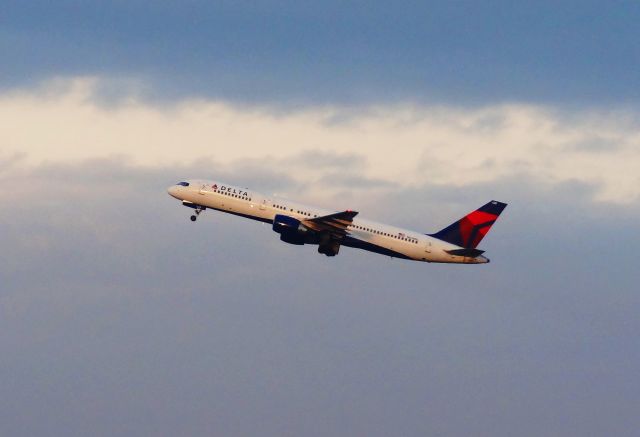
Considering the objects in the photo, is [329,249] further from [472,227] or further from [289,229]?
[472,227]

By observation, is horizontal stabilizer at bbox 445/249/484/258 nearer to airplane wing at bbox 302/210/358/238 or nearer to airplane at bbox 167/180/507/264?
airplane at bbox 167/180/507/264

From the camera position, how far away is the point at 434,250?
187 m

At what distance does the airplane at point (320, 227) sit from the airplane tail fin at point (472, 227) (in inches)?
55.2

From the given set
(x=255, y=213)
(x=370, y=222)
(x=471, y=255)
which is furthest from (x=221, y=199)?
(x=471, y=255)

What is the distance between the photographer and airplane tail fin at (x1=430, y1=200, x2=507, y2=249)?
191125 millimetres

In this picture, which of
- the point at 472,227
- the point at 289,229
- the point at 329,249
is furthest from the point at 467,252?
the point at 289,229

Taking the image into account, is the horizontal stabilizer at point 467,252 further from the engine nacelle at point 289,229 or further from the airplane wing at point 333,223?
the engine nacelle at point 289,229

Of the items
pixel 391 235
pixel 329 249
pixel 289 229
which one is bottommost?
pixel 329 249

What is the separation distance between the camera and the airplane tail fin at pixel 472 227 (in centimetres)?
19112

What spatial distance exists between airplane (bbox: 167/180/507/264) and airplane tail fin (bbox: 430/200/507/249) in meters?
1.40

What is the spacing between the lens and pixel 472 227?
192 metres

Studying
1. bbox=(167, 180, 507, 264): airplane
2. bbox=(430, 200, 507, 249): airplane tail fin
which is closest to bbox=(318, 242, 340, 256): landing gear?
bbox=(167, 180, 507, 264): airplane

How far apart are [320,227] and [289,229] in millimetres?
4057

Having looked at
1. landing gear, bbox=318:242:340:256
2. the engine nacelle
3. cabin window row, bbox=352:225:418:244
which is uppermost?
cabin window row, bbox=352:225:418:244
